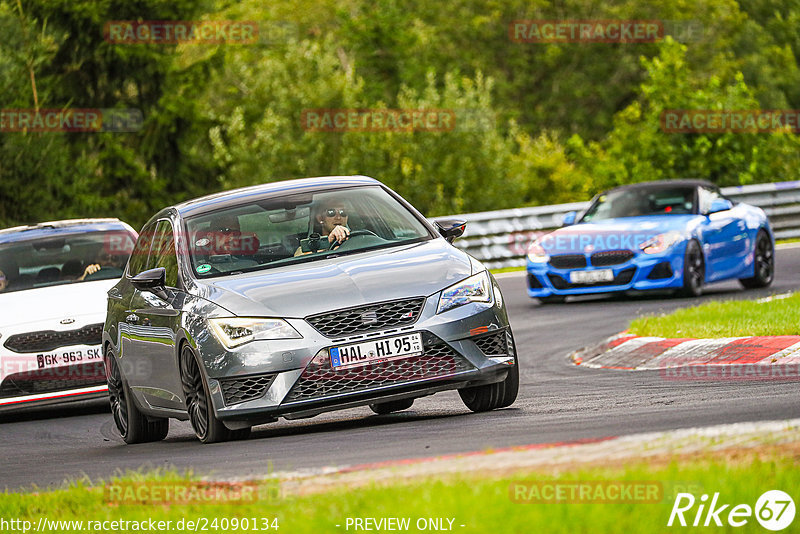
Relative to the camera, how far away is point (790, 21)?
79.1 meters

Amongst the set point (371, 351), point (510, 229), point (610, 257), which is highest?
point (371, 351)

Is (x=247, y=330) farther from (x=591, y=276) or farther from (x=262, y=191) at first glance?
(x=591, y=276)

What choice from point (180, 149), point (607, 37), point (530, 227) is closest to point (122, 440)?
point (530, 227)

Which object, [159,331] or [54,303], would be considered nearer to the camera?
[159,331]

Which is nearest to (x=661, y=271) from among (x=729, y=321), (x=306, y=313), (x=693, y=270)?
(x=693, y=270)

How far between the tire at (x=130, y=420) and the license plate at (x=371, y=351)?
2.45 meters

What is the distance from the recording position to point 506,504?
5.13 m

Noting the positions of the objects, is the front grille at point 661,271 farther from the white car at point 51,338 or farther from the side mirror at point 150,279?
the side mirror at point 150,279

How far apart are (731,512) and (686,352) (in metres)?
7.10

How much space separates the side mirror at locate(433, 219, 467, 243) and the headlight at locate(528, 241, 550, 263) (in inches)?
320

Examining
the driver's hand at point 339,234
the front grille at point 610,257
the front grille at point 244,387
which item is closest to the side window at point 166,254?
the driver's hand at point 339,234

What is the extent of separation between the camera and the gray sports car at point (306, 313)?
27.7 ft

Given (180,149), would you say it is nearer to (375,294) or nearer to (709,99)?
(709,99)

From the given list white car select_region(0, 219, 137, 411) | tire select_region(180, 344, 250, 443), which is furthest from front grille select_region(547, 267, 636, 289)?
tire select_region(180, 344, 250, 443)
